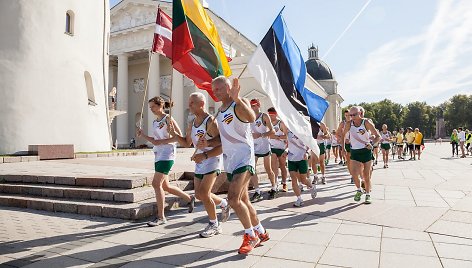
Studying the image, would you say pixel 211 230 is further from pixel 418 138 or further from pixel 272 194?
pixel 418 138

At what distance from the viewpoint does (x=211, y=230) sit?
4.96 m

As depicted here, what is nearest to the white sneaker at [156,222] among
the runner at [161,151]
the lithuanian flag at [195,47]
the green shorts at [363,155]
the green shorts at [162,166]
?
the runner at [161,151]

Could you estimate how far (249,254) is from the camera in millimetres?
4074

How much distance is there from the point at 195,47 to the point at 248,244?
3.42m

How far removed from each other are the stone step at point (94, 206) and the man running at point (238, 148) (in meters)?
2.52

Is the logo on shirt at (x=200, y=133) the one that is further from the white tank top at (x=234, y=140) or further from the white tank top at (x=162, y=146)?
the white tank top at (x=162, y=146)

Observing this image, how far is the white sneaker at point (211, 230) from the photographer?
191 inches

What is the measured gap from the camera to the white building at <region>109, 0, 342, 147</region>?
3880cm

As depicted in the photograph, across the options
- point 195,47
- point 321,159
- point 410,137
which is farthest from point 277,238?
point 410,137

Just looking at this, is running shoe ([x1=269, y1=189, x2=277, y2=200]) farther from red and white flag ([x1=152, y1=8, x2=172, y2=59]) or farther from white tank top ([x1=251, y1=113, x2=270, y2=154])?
red and white flag ([x1=152, y1=8, x2=172, y2=59])

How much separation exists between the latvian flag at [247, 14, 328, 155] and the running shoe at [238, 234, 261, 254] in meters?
1.64

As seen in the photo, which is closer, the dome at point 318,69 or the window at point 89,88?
the window at point 89,88

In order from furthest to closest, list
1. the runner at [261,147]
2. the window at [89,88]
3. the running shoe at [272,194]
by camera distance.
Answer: the window at [89,88], the running shoe at [272,194], the runner at [261,147]

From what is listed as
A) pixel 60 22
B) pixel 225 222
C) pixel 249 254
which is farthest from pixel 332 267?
pixel 60 22
